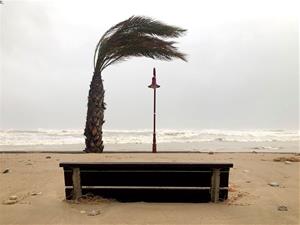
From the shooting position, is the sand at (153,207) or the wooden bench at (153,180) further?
the wooden bench at (153,180)

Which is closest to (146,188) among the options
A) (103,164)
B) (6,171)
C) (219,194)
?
(103,164)

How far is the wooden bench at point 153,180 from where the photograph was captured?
5910mm

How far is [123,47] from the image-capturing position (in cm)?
1569

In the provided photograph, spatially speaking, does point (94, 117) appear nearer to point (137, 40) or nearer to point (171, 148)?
point (137, 40)

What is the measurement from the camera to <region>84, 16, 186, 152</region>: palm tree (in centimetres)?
1539

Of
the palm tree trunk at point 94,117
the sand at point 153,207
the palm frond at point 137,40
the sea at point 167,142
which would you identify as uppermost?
the palm frond at point 137,40

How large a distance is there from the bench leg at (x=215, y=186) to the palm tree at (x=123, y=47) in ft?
32.1

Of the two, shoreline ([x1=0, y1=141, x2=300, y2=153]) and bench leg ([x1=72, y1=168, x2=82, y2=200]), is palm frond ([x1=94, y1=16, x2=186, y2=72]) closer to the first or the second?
A: shoreline ([x1=0, y1=141, x2=300, y2=153])

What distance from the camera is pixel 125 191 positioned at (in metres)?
6.01

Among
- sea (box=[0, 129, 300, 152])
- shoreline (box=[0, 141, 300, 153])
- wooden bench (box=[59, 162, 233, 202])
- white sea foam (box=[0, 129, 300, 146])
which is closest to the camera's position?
wooden bench (box=[59, 162, 233, 202])

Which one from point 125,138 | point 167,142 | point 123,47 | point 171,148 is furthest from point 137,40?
point 125,138

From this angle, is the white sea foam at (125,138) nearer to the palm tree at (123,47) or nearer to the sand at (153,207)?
the palm tree at (123,47)

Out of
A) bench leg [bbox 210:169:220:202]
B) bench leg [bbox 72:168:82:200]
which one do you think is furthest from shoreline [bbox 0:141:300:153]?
bench leg [bbox 72:168:82:200]

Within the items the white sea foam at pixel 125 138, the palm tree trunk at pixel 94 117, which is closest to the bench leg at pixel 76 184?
the palm tree trunk at pixel 94 117
